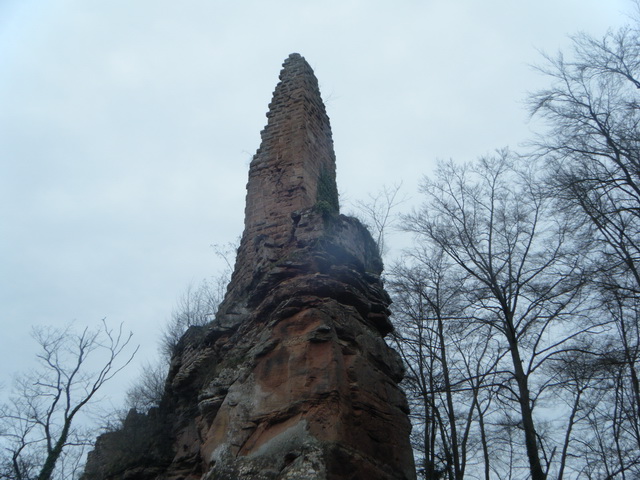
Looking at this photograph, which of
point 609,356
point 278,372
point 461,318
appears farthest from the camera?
point 461,318

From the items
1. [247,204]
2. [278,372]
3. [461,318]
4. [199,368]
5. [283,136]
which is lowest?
[278,372]

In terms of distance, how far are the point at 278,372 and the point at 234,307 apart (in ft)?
7.72

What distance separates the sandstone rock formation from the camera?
226 inches

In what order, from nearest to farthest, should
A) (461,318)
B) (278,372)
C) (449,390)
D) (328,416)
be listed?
(328,416), (278,372), (449,390), (461,318)

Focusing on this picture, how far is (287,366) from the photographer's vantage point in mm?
6348

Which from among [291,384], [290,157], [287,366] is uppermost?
[290,157]

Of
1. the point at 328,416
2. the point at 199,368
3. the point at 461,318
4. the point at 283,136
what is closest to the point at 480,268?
the point at 461,318

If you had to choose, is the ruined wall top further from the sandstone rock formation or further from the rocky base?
the rocky base

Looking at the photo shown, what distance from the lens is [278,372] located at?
6379mm

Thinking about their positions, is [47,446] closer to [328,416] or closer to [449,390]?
[449,390]

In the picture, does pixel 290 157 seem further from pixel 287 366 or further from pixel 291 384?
pixel 291 384

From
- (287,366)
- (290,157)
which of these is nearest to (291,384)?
(287,366)

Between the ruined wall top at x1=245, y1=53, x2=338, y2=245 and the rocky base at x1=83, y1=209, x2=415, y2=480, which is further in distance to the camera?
the ruined wall top at x1=245, y1=53, x2=338, y2=245

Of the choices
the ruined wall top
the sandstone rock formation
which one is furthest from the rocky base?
the ruined wall top
